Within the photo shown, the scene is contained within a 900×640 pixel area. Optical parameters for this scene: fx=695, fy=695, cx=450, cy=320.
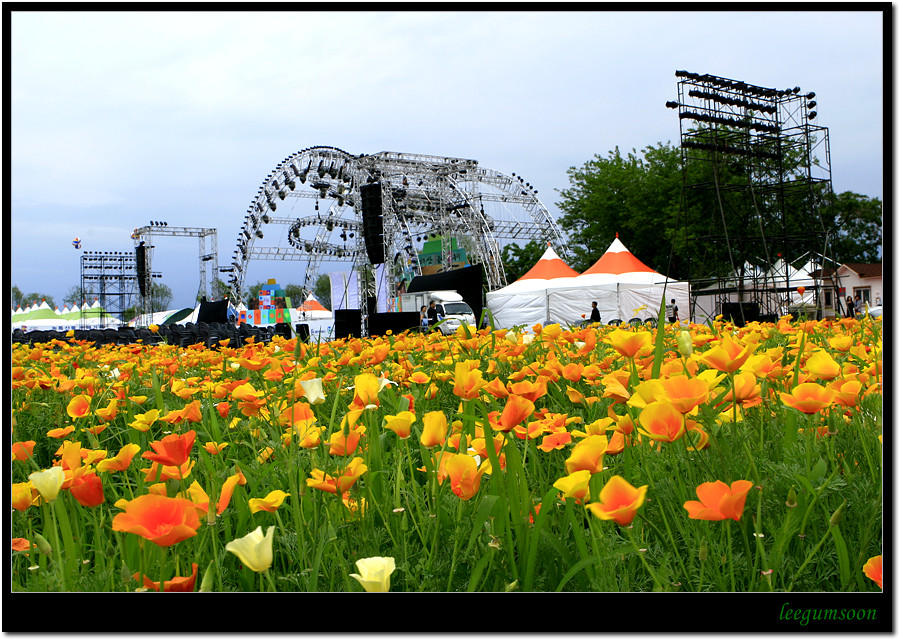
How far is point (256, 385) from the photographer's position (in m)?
2.17

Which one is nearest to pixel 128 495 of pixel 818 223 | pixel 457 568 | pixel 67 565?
pixel 67 565

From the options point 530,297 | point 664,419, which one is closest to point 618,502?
point 664,419

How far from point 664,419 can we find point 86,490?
2.39 ft

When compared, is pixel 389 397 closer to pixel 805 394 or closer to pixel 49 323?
pixel 805 394

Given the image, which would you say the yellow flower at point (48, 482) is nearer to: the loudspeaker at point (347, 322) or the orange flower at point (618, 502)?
the orange flower at point (618, 502)

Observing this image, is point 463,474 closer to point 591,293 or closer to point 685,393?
point 685,393

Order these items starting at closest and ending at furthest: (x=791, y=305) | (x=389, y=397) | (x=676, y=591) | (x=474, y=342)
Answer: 1. (x=676, y=591)
2. (x=389, y=397)
3. (x=474, y=342)
4. (x=791, y=305)

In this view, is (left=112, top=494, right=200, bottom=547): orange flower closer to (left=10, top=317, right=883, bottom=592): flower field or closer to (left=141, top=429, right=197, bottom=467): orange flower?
(left=10, top=317, right=883, bottom=592): flower field

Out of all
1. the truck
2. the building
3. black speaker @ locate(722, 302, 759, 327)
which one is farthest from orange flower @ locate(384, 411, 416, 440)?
the truck

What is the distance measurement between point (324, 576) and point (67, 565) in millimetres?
349

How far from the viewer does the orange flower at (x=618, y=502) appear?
60cm

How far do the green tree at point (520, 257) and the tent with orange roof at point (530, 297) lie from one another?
20.8 m

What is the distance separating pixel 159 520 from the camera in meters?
0.66

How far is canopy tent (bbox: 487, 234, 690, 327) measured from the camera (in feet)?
55.5
